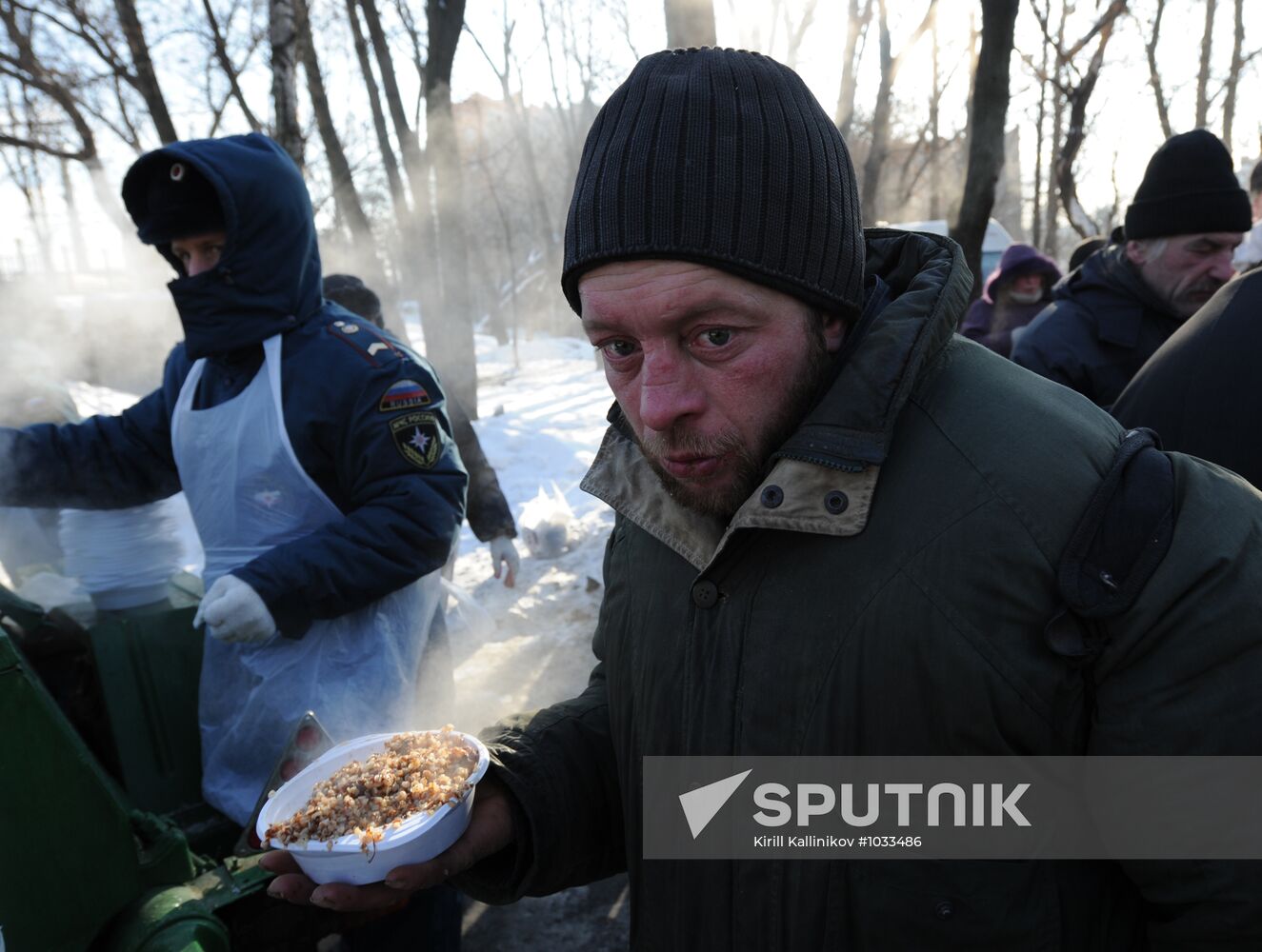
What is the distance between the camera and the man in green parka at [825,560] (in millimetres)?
1074

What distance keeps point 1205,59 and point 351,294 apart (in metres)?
21.2

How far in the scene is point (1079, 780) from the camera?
115 centimetres

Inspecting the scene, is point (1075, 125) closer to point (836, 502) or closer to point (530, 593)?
point (530, 593)

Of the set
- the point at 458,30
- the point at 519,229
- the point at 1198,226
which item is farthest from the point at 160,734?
the point at 519,229

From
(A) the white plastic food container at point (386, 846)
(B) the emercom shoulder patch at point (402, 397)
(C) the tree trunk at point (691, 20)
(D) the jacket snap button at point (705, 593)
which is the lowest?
(A) the white plastic food container at point (386, 846)

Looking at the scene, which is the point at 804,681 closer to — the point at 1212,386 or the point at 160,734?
the point at 1212,386

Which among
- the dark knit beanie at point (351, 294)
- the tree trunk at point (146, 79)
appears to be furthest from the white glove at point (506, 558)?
the tree trunk at point (146, 79)

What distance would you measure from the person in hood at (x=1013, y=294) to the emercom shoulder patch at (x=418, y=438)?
5.22 m

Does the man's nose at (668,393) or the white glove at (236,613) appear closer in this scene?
the man's nose at (668,393)

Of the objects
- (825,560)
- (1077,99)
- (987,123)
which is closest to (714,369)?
(825,560)

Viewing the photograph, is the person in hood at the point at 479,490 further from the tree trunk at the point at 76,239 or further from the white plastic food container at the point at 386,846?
the tree trunk at the point at 76,239

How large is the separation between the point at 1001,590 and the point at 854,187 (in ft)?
2.55

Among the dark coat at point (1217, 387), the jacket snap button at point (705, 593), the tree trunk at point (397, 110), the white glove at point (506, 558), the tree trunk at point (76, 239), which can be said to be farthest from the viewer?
the tree trunk at point (76, 239)

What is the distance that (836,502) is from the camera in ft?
3.91
